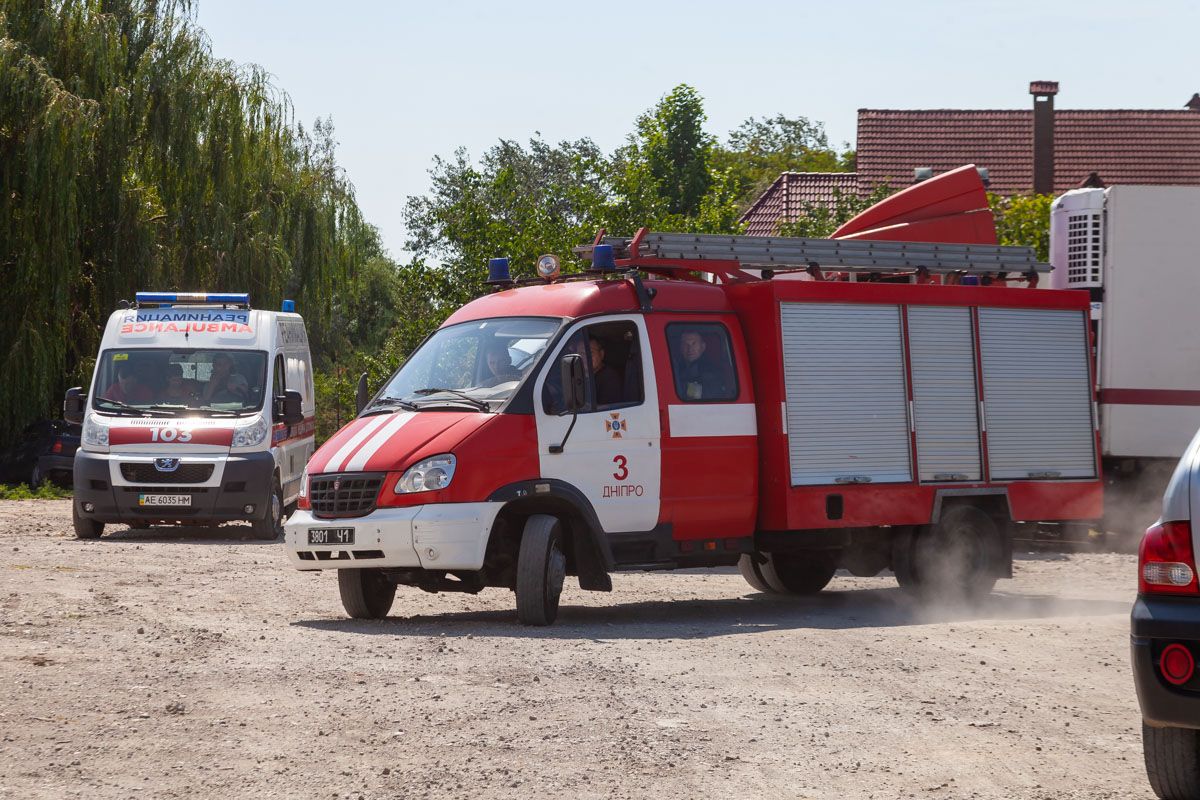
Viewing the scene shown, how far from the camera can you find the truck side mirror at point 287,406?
20062 mm

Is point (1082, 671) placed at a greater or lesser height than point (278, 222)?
lesser

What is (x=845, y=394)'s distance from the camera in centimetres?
1389

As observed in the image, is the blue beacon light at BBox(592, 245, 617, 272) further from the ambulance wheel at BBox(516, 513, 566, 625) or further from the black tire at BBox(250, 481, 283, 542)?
the black tire at BBox(250, 481, 283, 542)

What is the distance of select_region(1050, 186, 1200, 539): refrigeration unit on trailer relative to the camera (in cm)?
1977

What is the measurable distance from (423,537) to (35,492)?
18515 millimetres

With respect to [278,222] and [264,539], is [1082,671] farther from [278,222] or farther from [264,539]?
[278,222]

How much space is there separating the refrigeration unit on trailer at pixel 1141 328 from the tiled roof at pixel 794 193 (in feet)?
77.8

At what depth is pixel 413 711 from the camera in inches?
318

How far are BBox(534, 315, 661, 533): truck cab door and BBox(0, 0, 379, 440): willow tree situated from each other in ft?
57.8

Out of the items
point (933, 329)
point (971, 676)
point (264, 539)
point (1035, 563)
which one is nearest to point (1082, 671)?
point (971, 676)

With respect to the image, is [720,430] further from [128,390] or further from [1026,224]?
[1026,224]

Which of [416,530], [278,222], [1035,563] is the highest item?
[278,222]

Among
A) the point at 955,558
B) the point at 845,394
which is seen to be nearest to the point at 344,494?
the point at 845,394

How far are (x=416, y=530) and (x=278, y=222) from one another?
936 inches
